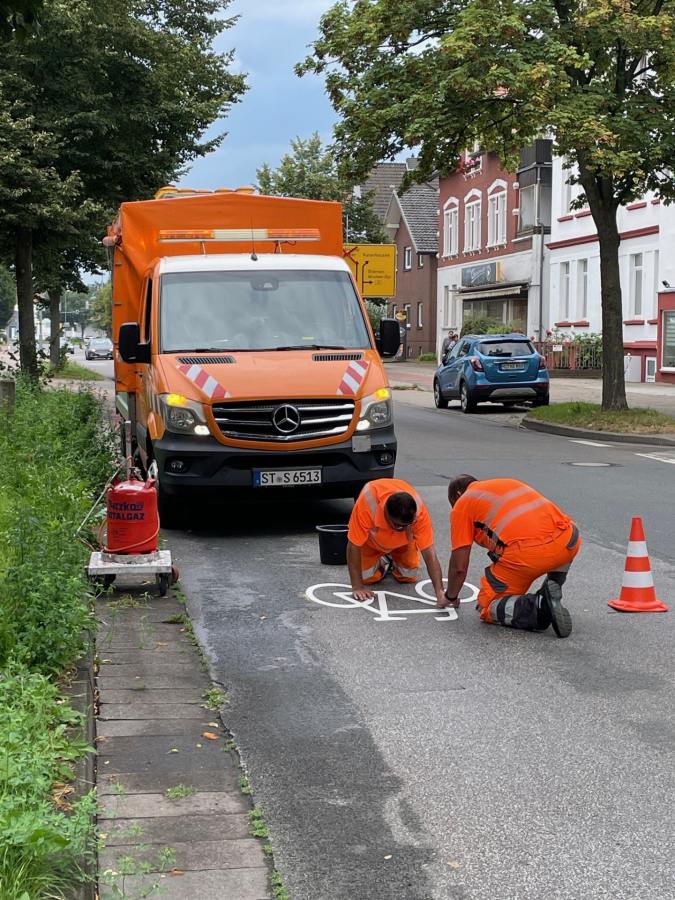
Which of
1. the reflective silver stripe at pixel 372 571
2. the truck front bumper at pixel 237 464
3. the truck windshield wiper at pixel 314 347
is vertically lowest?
the reflective silver stripe at pixel 372 571

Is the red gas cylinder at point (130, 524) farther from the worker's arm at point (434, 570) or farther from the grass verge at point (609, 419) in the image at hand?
the grass verge at point (609, 419)

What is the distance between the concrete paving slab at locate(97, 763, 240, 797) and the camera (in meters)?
4.62

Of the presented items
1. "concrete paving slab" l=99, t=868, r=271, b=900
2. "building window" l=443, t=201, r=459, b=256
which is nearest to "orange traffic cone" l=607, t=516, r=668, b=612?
"concrete paving slab" l=99, t=868, r=271, b=900

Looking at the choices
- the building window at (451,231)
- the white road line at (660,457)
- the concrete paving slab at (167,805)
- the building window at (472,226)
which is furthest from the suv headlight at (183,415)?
the building window at (451,231)

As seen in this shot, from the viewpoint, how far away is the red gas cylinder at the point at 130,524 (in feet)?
26.7

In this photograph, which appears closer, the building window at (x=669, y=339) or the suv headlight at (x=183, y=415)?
the suv headlight at (x=183, y=415)

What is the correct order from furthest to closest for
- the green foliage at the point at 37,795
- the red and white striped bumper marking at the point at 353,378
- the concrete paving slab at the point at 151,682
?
1. the red and white striped bumper marking at the point at 353,378
2. the concrete paving slab at the point at 151,682
3. the green foliage at the point at 37,795

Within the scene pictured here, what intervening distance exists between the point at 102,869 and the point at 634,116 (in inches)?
749

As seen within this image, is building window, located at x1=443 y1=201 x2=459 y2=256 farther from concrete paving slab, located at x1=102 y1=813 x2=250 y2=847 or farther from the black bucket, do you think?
concrete paving slab, located at x1=102 y1=813 x2=250 y2=847

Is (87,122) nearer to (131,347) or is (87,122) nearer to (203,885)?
(131,347)

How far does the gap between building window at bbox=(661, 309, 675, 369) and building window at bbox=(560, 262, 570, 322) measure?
9.94 m

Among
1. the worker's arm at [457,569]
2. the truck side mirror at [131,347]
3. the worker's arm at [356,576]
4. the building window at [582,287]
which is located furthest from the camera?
the building window at [582,287]

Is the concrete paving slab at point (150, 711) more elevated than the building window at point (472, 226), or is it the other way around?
the building window at point (472, 226)

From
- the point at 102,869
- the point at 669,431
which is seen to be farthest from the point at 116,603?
the point at 669,431
